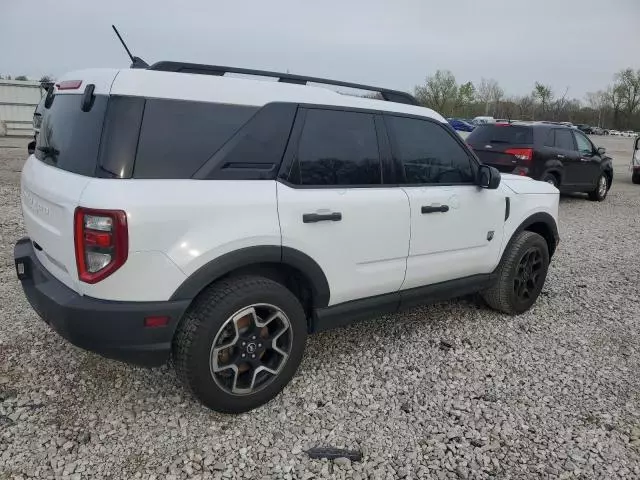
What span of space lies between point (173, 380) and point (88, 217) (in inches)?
51.9

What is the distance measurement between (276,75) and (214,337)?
1562 mm

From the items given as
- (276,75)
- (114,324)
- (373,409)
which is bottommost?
(373,409)

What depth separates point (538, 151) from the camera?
31.3 feet

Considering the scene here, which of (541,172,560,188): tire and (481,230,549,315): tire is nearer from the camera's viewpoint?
(481,230,549,315): tire

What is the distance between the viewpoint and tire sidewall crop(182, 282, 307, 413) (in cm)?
258

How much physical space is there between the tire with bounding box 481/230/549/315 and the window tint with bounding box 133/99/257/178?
8.76 feet

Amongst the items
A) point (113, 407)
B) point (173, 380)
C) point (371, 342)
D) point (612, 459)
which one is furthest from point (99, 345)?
point (612, 459)

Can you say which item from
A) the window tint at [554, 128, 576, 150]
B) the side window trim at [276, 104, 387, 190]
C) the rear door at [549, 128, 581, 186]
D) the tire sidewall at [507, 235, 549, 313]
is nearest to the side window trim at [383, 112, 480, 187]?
the side window trim at [276, 104, 387, 190]

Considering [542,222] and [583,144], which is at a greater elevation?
[583,144]

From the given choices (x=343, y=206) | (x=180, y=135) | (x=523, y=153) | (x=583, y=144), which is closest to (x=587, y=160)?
(x=583, y=144)

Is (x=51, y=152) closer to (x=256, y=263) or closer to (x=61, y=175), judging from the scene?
(x=61, y=175)

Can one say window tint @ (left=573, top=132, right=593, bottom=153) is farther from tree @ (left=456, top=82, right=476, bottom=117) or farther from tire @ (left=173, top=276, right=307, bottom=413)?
tree @ (left=456, top=82, right=476, bottom=117)

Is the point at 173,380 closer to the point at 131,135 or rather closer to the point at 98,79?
the point at 131,135

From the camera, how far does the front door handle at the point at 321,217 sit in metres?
2.82
